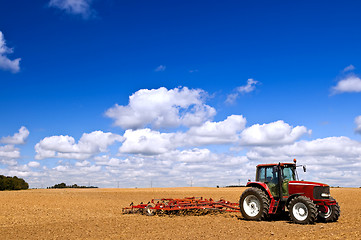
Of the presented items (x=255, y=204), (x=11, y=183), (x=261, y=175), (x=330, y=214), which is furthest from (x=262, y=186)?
(x=11, y=183)

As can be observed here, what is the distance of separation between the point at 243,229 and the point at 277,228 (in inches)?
53.7

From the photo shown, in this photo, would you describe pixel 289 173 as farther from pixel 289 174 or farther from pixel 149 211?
pixel 149 211

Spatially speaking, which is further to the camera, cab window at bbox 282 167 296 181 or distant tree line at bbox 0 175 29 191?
distant tree line at bbox 0 175 29 191

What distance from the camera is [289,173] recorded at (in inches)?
674

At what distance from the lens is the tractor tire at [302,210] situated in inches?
581

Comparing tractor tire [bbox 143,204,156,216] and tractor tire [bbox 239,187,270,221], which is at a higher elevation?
tractor tire [bbox 239,187,270,221]

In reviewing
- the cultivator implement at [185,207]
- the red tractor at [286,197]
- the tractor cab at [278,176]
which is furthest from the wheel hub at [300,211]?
the cultivator implement at [185,207]

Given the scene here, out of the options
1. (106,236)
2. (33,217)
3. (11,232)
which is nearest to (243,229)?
(106,236)

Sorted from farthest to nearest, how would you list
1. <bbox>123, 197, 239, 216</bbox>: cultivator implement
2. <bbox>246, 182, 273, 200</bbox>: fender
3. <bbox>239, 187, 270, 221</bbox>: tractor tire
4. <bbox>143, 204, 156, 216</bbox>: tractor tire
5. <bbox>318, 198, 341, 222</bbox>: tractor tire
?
<bbox>143, 204, 156, 216</bbox>: tractor tire < <bbox>123, 197, 239, 216</bbox>: cultivator implement < <bbox>246, 182, 273, 200</bbox>: fender < <bbox>239, 187, 270, 221</bbox>: tractor tire < <bbox>318, 198, 341, 222</bbox>: tractor tire

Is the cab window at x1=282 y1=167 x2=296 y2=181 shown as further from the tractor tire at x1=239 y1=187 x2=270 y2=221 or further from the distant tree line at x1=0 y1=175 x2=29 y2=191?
the distant tree line at x1=0 y1=175 x2=29 y2=191

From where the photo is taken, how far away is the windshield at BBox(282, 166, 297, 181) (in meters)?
17.0

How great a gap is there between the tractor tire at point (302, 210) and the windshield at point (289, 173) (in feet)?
5.81

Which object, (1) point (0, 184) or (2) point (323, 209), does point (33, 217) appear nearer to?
(2) point (323, 209)

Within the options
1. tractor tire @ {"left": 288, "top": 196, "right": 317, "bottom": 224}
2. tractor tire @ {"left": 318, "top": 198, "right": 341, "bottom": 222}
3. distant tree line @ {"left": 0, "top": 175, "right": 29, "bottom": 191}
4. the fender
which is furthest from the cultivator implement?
distant tree line @ {"left": 0, "top": 175, "right": 29, "bottom": 191}
